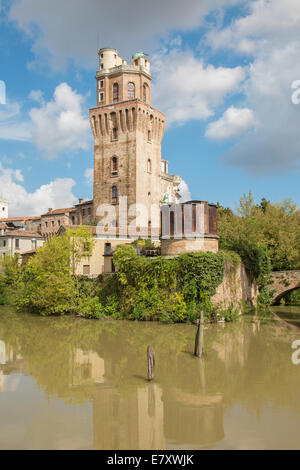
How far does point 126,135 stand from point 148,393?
33.7 m

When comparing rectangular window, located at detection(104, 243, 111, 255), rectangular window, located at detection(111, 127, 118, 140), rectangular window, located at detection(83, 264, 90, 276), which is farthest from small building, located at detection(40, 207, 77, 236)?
rectangular window, located at detection(83, 264, 90, 276)

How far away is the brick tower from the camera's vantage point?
131 ft

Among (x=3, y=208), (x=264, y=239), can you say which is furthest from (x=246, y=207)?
(x=3, y=208)

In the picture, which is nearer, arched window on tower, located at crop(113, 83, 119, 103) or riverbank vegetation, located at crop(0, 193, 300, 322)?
riverbank vegetation, located at crop(0, 193, 300, 322)

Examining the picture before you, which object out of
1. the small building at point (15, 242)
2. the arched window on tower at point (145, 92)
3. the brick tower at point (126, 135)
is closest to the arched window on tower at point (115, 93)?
the brick tower at point (126, 135)

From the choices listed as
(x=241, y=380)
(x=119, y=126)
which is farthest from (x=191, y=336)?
(x=119, y=126)

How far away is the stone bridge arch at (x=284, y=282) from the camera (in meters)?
26.2

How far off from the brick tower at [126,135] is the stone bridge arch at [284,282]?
15700 mm

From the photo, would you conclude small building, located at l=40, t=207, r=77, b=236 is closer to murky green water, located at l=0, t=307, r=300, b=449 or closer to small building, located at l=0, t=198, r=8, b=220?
small building, located at l=0, t=198, r=8, b=220

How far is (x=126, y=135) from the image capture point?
40.3 m

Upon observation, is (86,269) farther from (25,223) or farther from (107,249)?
(25,223)

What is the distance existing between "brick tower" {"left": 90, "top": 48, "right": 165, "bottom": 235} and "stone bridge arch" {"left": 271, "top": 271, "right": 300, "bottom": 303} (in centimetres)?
1570

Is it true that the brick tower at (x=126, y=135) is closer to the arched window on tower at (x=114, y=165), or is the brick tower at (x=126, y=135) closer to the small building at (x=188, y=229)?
the arched window on tower at (x=114, y=165)
